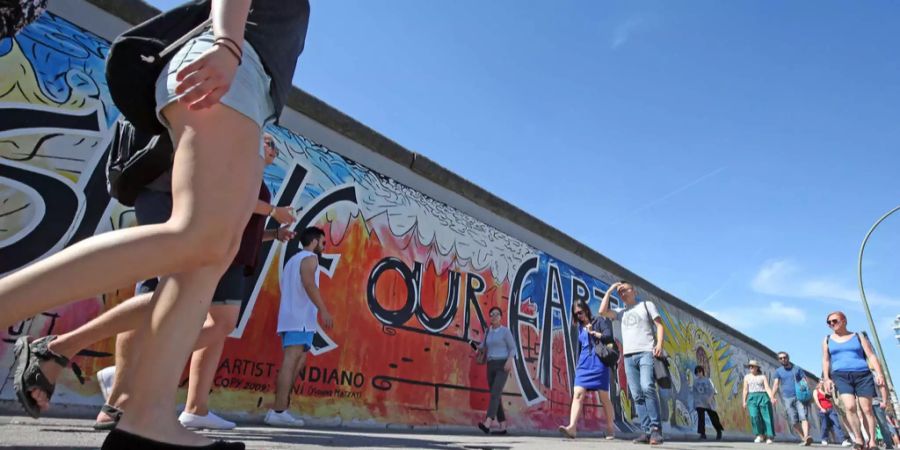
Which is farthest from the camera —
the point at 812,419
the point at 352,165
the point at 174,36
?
the point at 812,419

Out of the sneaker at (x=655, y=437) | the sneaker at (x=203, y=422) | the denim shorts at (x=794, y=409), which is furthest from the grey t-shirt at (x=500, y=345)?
the denim shorts at (x=794, y=409)

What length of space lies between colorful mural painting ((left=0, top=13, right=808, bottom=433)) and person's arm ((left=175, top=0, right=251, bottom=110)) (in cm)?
48

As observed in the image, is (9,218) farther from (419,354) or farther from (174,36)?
(419,354)

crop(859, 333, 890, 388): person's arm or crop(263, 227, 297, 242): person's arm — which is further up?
crop(263, 227, 297, 242): person's arm

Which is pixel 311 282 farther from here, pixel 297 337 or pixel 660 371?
pixel 660 371

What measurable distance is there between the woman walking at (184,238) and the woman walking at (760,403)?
38.8ft

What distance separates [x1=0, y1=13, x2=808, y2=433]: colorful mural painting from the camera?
12.8ft

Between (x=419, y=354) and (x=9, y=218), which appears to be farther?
(x=419, y=354)

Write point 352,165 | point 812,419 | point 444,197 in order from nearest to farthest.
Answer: point 352,165 < point 444,197 < point 812,419

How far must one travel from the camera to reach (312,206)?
581 cm

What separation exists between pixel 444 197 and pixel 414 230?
1.03 metres

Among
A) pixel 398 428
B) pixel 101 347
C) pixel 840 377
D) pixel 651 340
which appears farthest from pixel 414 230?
pixel 840 377

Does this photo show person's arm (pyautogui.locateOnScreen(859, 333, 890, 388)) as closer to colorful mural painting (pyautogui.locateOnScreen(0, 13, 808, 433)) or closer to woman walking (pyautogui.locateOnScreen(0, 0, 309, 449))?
colorful mural painting (pyautogui.locateOnScreen(0, 13, 808, 433))

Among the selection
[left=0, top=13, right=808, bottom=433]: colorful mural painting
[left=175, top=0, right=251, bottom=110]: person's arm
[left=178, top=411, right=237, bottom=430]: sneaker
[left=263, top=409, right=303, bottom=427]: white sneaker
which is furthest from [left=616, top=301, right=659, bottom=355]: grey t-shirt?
[left=175, top=0, right=251, bottom=110]: person's arm
